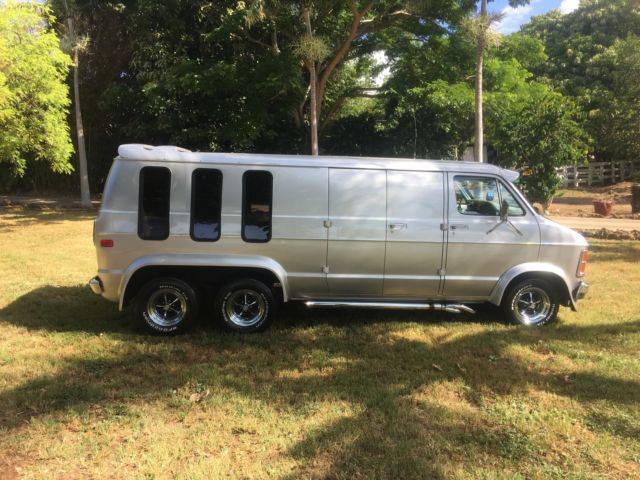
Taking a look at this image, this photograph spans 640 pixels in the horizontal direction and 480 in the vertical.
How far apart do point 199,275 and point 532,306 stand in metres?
4.02

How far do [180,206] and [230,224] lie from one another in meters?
0.58

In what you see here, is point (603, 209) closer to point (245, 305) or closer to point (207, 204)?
point (245, 305)

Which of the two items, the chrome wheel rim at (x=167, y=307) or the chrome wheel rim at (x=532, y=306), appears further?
the chrome wheel rim at (x=532, y=306)

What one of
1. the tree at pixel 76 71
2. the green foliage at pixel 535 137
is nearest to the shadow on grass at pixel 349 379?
the green foliage at pixel 535 137

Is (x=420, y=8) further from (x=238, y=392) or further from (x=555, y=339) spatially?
(x=238, y=392)

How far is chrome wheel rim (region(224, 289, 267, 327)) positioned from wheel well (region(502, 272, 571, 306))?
9.59 feet

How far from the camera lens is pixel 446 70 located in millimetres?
18422

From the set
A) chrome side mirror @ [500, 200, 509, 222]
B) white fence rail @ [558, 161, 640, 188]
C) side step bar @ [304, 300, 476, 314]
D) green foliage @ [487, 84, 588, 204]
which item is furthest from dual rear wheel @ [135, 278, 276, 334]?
white fence rail @ [558, 161, 640, 188]

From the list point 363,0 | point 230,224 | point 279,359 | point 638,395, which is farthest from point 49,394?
point 363,0

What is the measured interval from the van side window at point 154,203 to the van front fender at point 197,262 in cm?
25

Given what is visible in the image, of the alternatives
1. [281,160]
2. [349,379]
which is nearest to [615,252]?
[281,160]

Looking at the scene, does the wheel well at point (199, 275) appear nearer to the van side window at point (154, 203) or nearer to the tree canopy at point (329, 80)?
the van side window at point (154, 203)

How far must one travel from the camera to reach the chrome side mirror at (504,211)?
5996 millimetres

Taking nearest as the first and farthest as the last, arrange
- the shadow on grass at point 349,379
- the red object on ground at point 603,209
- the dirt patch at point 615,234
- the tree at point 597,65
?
1. the shadow on grass at point 349,379
2. the dirt patch at point 615,234
3. the red object on ground at point 603,209
4. the tree at point 597,65
